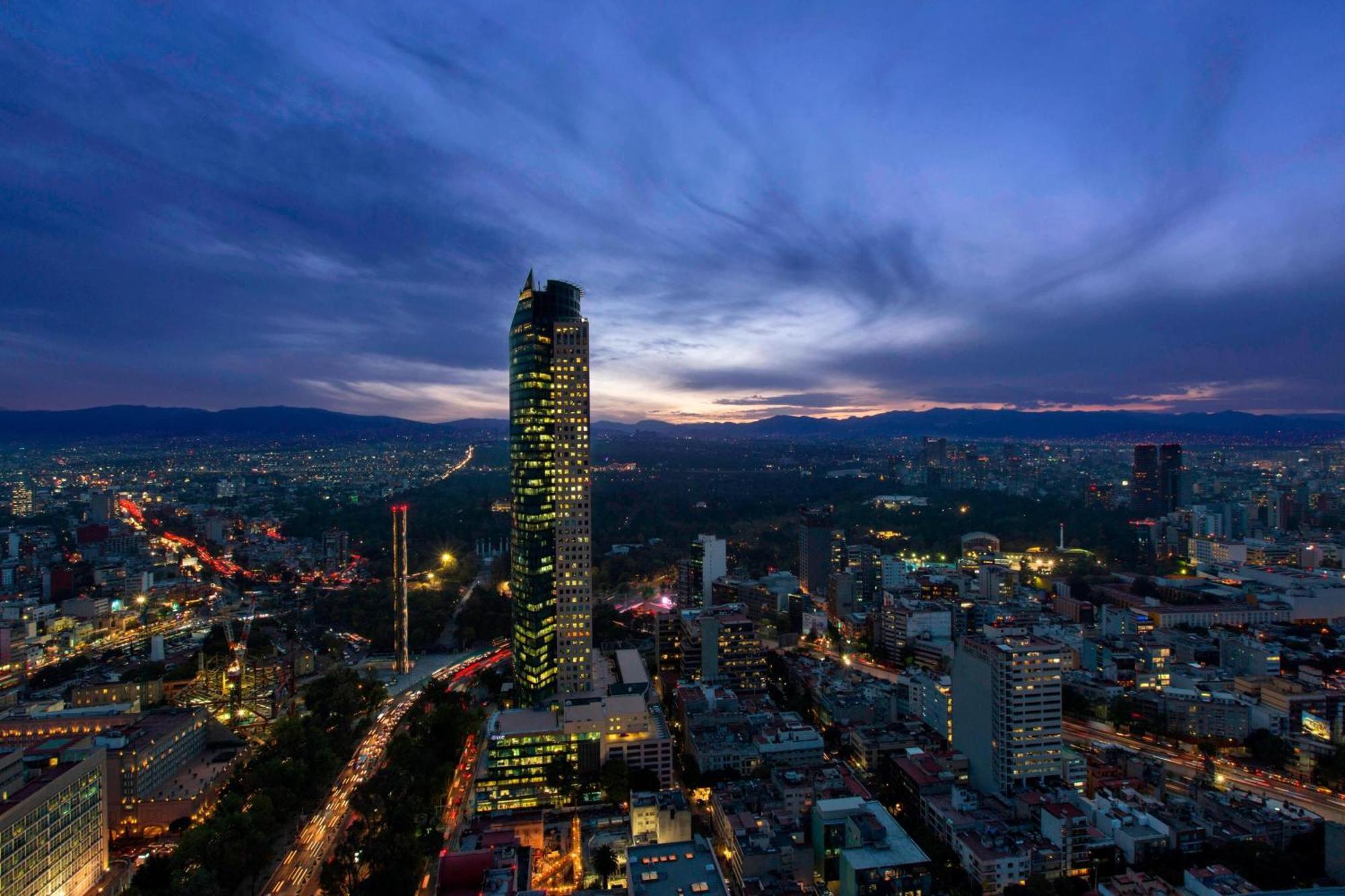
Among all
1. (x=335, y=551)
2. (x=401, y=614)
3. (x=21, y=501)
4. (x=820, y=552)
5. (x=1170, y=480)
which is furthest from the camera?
(x=1170, y=480)

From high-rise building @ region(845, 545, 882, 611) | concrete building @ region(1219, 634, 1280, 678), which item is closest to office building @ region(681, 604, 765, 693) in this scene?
high-rise building @ region(845, 545, 882, 611)

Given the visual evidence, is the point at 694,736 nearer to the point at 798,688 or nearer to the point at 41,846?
the point at 798,688

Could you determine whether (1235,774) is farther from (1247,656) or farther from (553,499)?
(553,499)

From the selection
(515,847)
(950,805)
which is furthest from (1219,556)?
(515,847)

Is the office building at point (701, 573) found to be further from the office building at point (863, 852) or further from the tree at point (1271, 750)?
the office building at point (863, 852)

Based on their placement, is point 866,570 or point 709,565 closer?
point 709,565

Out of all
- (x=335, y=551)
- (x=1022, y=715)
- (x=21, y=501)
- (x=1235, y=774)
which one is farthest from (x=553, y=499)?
(x=21, y=501)
